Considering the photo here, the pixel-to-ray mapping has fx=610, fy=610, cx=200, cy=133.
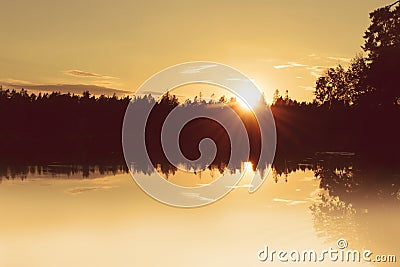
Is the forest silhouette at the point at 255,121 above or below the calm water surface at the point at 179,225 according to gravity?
above

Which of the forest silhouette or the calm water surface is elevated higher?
the forest silhouette

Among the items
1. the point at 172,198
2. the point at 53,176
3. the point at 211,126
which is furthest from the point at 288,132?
the point at 172,198

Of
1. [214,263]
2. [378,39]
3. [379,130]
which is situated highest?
[378,39]

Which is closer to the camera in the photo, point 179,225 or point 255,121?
point 179,225

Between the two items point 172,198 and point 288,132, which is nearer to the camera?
point 172,198

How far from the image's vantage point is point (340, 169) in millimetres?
33562

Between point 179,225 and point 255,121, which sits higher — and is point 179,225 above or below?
below

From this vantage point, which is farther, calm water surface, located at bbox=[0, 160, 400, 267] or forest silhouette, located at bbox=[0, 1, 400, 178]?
forest silhouette, located at bbox=[0, 1, 400, 178]

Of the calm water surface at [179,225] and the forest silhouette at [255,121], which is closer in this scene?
the calm water surface at [179,225]

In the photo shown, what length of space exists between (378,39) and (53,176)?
3468 cm

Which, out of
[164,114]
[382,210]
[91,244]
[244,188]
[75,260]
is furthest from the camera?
[164,114]

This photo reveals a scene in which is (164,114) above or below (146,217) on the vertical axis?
above

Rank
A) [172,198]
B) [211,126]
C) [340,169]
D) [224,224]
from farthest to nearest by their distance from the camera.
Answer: [211,126]
[340,169]
[172,198]
[224,224]

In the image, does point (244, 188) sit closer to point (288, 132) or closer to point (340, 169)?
point (340, 169)
